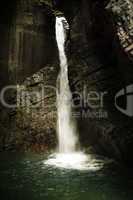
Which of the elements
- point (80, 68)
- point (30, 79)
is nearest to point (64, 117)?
point (30, 79)

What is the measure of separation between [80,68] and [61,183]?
6.37 metres

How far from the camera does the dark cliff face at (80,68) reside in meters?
10.3

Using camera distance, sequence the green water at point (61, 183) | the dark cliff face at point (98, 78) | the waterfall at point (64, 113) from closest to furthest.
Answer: the green water at point (61, 183) < the dark cliff face at point (98, 78) < the waterfall at point (64, 113)

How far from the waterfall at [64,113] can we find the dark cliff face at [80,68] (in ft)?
1.09

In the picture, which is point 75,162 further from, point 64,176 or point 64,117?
point 64,117

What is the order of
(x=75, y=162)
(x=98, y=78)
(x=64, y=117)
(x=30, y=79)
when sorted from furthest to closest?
(x=30, y=79) < (x=64, y=117) < (x=98, y=78) < (x=75, y=162)

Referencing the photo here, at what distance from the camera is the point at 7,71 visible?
15.8 metres

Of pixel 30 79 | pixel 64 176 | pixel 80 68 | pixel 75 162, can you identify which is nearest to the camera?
pixel 64 176

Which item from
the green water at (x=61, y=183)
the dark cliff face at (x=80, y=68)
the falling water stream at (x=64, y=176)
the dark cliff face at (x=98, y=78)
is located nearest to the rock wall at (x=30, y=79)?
the dark cliff face at (x=80, y=68)

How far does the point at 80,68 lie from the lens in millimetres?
13531

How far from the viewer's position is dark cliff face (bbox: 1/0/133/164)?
405 inches

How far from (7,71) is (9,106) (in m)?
1.95

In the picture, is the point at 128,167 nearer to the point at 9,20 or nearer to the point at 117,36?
the point at 117,36

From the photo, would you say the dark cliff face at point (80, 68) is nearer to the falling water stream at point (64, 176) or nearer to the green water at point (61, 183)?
the falling water stream at point (64, 176)
